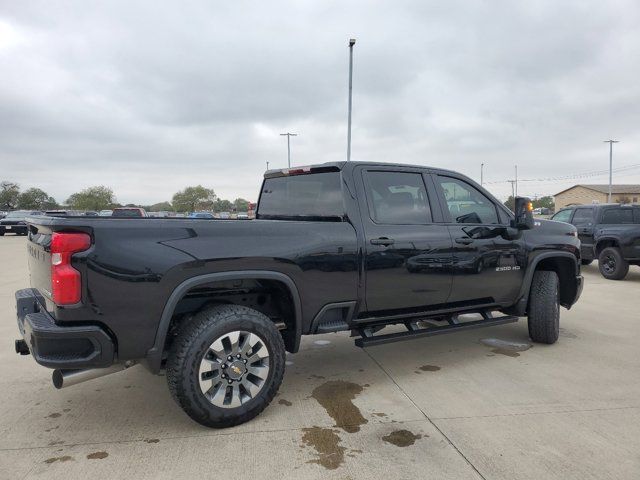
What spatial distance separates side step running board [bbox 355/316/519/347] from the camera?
397cm

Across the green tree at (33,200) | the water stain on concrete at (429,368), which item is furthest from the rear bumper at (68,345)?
the green tree at (33,200)

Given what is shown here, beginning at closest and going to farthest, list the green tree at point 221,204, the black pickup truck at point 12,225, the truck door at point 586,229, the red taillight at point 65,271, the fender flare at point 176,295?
the red taillight at point 65,271
the fender flare at point 176,295
the truck door at point 586,229
the black pickup truck at point 12,225
the green tree at point 221,204

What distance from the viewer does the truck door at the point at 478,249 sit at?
4434 millimetres

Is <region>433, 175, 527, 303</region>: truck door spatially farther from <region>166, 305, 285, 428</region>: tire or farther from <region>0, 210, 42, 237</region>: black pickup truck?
<region>0, 210, 42, 237</region>: black pickup truck

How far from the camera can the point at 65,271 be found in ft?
9.10

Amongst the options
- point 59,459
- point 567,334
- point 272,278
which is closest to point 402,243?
point 272,278

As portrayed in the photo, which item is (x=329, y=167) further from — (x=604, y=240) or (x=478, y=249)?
(x=604, y=240)

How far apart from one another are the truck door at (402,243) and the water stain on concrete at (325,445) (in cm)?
111

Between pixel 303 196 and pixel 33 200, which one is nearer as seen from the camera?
pixel 303 196

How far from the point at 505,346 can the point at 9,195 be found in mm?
112390

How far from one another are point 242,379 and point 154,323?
2.34 ft

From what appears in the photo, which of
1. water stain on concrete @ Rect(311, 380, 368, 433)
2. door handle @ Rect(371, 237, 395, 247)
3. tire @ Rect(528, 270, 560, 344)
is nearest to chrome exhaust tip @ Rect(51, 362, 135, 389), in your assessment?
water stain on concrete @ Rect(311, 380, 368, 433)

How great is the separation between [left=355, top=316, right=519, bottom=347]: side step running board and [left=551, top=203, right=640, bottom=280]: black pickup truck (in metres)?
6.70

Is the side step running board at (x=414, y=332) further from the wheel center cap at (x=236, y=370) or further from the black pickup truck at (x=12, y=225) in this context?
the black pickup truck at (x=12, y=225)
